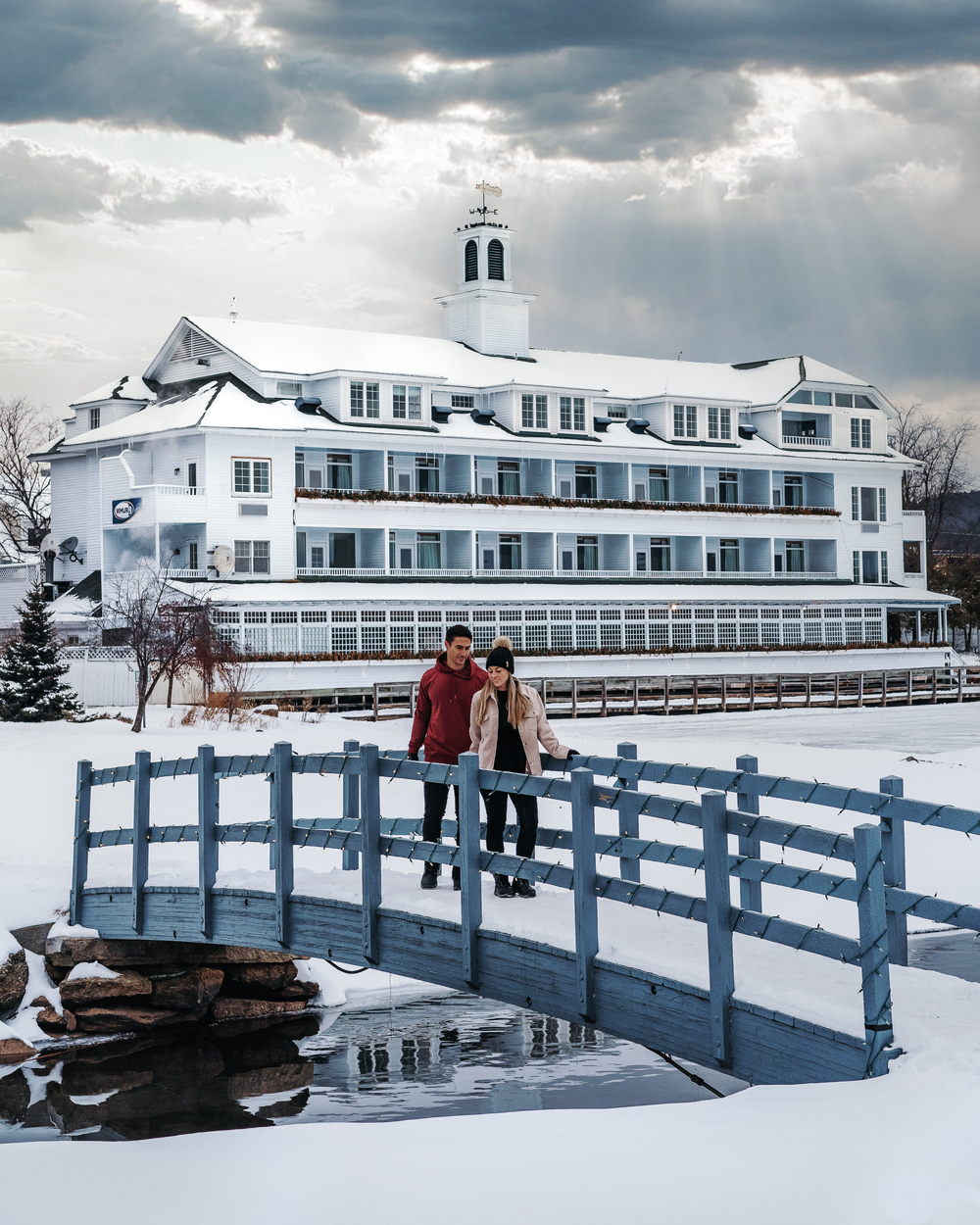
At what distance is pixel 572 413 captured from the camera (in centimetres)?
5912

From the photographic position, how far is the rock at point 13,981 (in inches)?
538

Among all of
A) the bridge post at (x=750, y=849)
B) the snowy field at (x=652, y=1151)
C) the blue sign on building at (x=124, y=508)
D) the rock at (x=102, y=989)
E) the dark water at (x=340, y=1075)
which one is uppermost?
the blue sign on building at (x=124, y=508)

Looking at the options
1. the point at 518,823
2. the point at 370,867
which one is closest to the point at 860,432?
the point at 518,823

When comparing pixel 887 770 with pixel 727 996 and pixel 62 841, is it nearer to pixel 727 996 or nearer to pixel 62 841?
pixel 62 841

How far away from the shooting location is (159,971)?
46.9ft

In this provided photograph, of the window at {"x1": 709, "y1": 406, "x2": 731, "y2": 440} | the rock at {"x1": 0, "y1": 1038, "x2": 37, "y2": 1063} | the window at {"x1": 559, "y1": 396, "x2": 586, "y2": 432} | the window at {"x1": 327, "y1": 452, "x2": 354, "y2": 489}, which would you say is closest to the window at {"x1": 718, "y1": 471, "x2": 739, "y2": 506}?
the window at {"x1": 709, "y1": 406, "x2": 731, "y2": 440}

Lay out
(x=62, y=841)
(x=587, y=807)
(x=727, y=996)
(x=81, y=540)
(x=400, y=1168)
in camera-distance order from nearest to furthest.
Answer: (x=400, y=1168), (x=727, y=996), (x=587, y=807), (x=62, y=841), (x=81, y=540)

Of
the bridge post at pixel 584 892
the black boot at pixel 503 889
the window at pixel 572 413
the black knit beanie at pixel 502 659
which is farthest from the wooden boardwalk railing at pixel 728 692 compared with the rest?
the bridge post at pixel 584 892

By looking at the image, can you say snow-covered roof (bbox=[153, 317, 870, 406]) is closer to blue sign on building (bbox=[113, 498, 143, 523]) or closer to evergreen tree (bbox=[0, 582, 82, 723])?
blue sign on building (bbox=[113, 498, 143, 523])

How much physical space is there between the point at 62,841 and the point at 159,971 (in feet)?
18.0

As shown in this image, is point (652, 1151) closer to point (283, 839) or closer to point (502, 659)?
point (502, 659)

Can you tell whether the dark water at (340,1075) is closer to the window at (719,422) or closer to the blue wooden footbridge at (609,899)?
the blue wooden footbridge at (609,899)

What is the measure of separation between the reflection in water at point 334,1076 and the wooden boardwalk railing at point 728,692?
28247 mm

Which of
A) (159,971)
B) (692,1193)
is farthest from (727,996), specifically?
(159,971)
